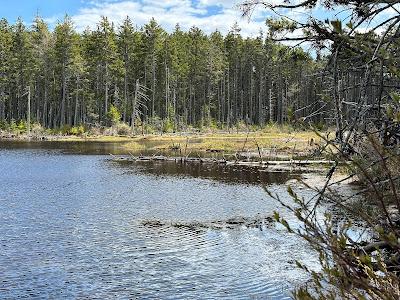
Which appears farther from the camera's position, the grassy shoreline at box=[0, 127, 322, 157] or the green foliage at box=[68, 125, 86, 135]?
the green foliage at box=[68, 125, 86, 135]

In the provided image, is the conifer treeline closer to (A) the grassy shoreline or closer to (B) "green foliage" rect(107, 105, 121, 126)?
(B) "green foliage" rect(107, 105, 121, 126)

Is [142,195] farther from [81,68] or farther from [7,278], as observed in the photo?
[81,68]

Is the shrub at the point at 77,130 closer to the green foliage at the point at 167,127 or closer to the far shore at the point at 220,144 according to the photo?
the far shore at the point at 220,144

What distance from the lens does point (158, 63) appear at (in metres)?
83.6

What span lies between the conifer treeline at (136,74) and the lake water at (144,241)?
45144 millimetres

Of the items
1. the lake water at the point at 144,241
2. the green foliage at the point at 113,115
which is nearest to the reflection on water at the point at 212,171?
the lake water at the point at 144,241

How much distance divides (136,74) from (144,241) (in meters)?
70.9

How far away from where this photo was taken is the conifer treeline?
76.2m

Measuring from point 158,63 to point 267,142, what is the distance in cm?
3907

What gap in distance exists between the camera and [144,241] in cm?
1526

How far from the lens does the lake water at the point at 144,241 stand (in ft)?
37.5

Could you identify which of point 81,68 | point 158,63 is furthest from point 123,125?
point 158,63

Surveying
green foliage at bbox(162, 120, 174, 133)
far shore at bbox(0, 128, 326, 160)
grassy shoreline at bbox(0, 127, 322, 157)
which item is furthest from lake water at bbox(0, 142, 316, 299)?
green foliage at bbox(162, 120, 174, 133)

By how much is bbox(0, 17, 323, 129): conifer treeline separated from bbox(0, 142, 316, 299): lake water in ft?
148
